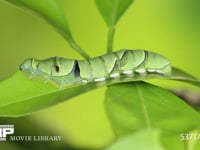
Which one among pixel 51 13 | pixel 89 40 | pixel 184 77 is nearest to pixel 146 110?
pixel 184 77

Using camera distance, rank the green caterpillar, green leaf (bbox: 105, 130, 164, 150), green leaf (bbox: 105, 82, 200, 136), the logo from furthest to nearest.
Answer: the logo < the green caterpillar < green leaf (bbox: 105, 82, 200, 136) < green leaf (bbox: 105, 130, 164, 150)

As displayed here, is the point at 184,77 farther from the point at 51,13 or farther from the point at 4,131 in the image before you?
the point at 4,131

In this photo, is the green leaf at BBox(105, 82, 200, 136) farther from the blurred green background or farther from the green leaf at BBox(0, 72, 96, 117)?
the blurred green background

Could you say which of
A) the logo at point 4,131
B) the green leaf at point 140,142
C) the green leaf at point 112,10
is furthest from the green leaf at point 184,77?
the logo at point 4,131


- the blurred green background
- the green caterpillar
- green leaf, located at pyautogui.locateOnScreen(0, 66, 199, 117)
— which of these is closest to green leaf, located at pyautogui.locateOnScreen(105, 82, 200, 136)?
green leaf, located at pyautogui.locateOnScreen(0, 66, 199, 117)

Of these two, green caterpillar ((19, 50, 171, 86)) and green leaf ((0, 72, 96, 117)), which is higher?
green caterpillar ((19, 50, 171, 86))

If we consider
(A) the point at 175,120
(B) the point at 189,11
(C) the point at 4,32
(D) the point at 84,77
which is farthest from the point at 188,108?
(C) the point at 4,32

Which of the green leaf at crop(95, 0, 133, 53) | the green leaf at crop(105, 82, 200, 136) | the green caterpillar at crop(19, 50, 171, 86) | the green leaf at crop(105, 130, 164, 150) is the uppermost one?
the green leaf at crop(95, 0, 133, 53)

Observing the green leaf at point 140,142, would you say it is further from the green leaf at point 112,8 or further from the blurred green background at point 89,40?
the blurred green background at point 89,40
